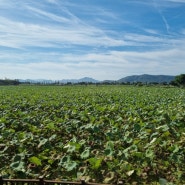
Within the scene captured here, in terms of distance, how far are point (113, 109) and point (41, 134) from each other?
17.4 feet

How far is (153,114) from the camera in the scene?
11266 mm

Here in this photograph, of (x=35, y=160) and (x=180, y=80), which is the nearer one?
(x=35, y=160)

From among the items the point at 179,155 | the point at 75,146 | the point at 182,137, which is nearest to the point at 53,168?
the point at 75,146

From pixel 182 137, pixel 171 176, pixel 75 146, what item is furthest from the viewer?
pixel 182 137

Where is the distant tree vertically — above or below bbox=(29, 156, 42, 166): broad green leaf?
above

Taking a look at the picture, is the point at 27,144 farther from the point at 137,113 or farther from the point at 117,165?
the point at 137,113

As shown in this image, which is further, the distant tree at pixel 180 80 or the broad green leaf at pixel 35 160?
the distant tree at pixel 180 80

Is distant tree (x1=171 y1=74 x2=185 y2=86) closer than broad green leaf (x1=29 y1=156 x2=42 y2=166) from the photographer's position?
No

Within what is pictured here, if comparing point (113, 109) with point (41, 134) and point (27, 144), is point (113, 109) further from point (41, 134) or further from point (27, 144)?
point (27, 144)

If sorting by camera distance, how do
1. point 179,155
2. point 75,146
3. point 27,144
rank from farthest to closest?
point 27,144, point 75,146, point 179,155

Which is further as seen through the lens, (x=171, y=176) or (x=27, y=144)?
(x=27, y=144)

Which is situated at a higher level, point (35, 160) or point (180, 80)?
point (180, 80)

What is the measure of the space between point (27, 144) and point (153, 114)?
5.69 meters

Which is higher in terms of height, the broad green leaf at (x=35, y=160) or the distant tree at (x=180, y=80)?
the distant tree at (x=180, y=80)
